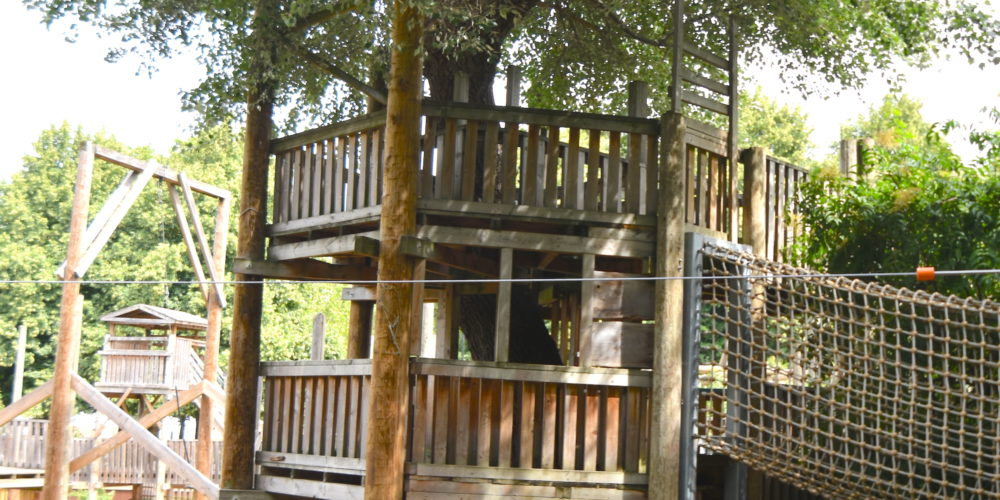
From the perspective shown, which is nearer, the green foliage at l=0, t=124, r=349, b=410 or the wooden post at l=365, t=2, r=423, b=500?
the wooden post at l=365, t=2, r=423, b=500

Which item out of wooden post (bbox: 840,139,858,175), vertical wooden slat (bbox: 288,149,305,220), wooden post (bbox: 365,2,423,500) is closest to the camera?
wooden post (bbox: 365,2,423,500)

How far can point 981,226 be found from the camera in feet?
32.2

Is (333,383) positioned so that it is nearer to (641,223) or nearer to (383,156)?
(383,156)

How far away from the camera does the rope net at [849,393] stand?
332 inches

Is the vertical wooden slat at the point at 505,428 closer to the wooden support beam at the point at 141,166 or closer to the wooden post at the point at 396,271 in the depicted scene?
the wooden post at the point at 396,271

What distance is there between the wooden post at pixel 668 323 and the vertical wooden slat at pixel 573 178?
26.9 inches

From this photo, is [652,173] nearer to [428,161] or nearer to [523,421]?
[428,161]

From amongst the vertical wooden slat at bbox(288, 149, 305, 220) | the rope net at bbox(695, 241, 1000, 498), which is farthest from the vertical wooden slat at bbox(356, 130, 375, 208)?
the rope net at bbox(695, 241, 1000, 498)

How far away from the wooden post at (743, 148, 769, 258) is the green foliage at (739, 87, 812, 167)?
29.0 metres

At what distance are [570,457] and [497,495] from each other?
0.67 meters

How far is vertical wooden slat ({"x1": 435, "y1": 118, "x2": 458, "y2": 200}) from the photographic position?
32.0 ft

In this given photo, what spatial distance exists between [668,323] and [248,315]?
4017mm

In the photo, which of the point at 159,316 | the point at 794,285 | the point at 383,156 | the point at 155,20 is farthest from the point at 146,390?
the point at 794,285

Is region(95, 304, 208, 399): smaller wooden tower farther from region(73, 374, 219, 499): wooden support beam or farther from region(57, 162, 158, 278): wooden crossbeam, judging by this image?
region(57, 162, 158, 278): wooden crossbeam
